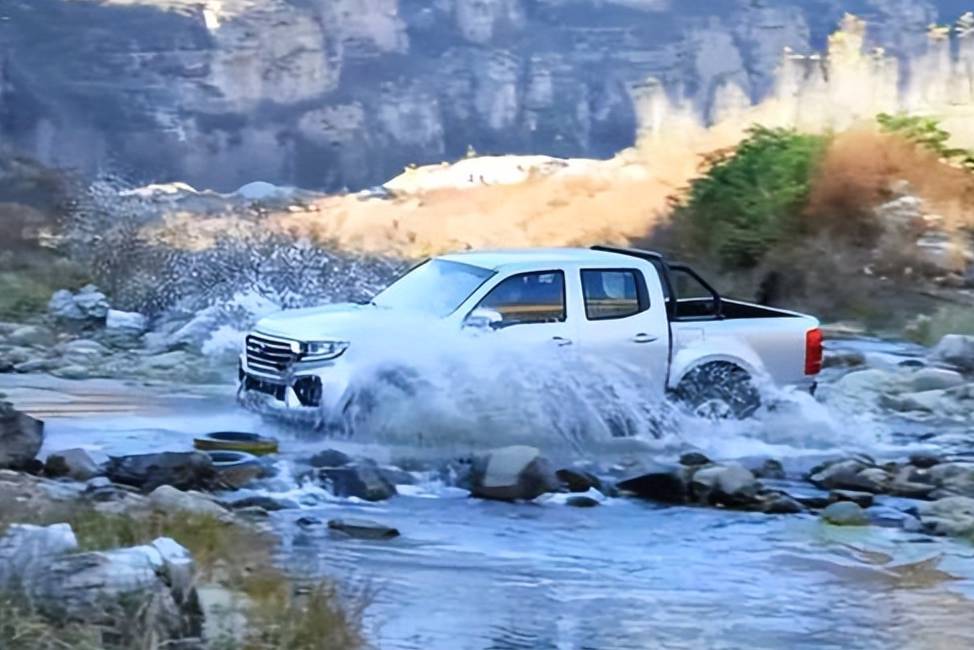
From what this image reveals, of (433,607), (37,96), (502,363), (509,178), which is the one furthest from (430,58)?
(433,607)

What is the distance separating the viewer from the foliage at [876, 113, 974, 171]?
21.6m

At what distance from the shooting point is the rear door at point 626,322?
14297 mm

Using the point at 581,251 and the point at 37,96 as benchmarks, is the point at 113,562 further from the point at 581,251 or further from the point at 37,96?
the point at 37,96

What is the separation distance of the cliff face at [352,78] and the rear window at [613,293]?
236 inches

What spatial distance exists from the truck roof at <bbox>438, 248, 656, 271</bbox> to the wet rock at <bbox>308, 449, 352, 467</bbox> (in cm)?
200

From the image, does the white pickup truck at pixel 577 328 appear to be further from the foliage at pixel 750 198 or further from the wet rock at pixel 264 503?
the foliage at pixel 750 198

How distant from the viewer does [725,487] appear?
13.0 metres

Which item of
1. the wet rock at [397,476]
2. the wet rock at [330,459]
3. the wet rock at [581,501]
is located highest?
the wet rock at [330,459]

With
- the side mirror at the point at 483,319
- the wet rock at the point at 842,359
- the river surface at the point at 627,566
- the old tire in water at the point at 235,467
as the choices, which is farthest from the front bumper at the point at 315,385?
the wet rock at the point at 842,359

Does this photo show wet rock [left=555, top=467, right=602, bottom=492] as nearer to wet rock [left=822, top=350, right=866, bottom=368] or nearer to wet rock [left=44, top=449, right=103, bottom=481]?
wet rock [left=44, top=449, right=103, bottom=481]

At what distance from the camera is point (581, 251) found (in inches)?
607

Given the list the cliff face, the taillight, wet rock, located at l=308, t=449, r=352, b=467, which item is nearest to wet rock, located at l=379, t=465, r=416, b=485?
wet rock, located at l=308, t=449, r=352, b=467

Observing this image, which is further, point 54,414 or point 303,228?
point 303,228

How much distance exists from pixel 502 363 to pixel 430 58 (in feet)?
24.1
